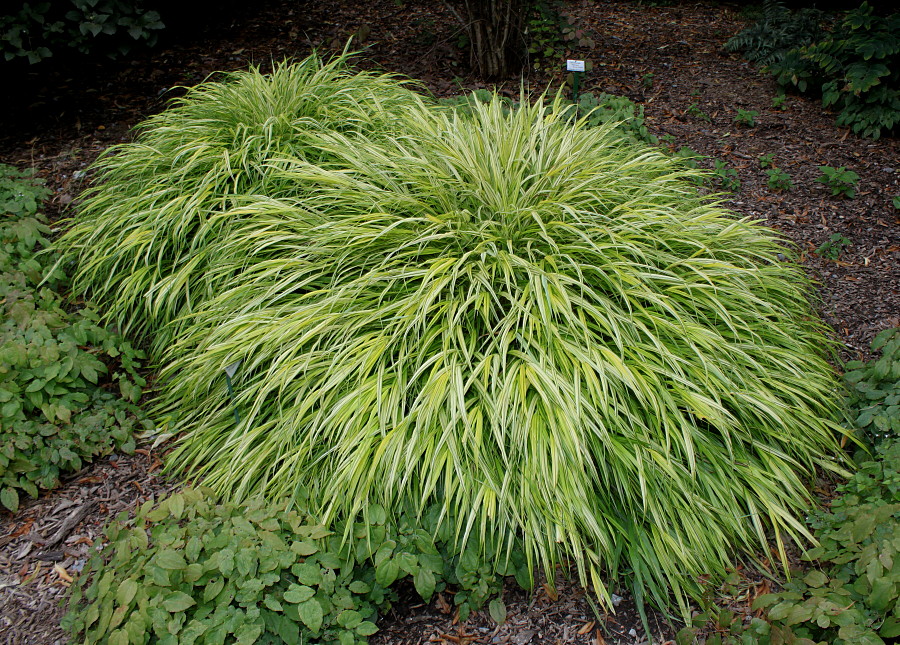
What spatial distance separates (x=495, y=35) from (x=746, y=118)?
2017mm

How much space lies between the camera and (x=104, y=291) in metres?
3.09

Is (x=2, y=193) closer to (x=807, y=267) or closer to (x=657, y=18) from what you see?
(x=807, y=267)

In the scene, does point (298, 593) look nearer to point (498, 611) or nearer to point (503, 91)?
point (498, 611)

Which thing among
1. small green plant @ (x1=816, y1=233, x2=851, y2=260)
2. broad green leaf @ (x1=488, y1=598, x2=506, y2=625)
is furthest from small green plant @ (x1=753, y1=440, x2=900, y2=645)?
small green plant @ (x1=816, y1=233, x2=851, y2=260)

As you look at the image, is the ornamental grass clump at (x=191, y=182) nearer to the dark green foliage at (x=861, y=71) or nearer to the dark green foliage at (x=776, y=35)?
the dark green foliage at (x=861, y=71)

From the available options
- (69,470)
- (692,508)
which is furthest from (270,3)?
(692,508)

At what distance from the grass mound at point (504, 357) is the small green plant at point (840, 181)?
147cm

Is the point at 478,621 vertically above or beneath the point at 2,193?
beneath

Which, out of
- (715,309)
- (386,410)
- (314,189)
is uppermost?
(314,189)

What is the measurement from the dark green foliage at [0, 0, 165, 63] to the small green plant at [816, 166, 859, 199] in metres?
4.43

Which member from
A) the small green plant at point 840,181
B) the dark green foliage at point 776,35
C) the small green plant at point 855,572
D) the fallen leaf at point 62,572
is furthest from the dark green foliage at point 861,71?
the fallen leaf at point 62,572

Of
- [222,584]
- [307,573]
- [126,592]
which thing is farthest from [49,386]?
[307,573]

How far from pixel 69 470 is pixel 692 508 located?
7.91 feet

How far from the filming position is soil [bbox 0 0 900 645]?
220cm
